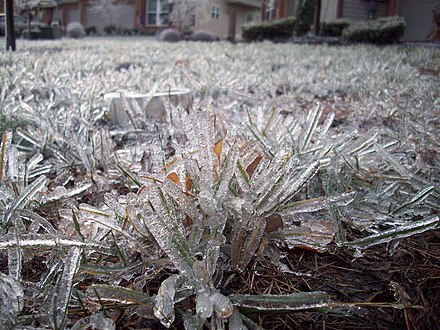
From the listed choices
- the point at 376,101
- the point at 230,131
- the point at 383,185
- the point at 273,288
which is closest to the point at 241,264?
the point at 273,288

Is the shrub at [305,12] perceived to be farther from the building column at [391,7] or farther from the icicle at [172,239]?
the icicle at [172,239]

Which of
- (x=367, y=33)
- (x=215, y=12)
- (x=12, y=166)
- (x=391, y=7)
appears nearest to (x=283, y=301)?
(x=12, y=166)

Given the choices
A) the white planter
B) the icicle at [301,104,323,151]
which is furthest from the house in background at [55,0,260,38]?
the icicle at [301,104,323,151]

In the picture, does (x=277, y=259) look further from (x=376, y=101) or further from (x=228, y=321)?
(x=376, y=101)

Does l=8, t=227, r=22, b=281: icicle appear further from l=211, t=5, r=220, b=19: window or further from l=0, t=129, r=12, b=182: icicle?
l=211, t=5, r=220, b=19: window

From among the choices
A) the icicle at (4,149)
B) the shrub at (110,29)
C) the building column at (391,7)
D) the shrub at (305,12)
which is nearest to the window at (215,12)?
the shrub at (305,12)

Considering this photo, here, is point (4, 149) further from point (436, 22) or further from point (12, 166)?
point (436, 22)
